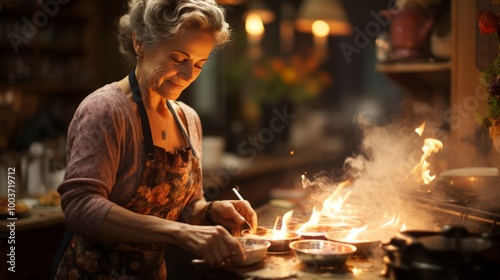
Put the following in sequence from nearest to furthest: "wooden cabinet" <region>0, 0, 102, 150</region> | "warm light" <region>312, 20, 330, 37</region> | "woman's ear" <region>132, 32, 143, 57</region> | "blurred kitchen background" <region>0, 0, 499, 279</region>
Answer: "woman's ear" <region>132, 32, 143, 57</region>, "blurred kitchen background" <region>0, 0, 499, 279</region>, "warm light" <region>312, 20, 330, 37</region>, "wooden cabinet" <region>0, 0, 102, 150</region>

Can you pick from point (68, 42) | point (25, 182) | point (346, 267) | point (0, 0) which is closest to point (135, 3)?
point (346, 267)

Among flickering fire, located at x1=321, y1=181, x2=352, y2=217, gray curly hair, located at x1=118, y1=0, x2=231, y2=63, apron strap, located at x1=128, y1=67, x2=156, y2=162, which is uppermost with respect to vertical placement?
gray curly hair, located at x1=118, y1=0, x2=231, y2=63

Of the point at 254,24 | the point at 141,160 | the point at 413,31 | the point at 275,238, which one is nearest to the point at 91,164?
the point at 141,160

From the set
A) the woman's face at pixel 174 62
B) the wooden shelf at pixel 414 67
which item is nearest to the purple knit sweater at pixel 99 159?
the woman's face at pixel 174 62

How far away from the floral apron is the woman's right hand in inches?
19.7

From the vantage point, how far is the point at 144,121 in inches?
102

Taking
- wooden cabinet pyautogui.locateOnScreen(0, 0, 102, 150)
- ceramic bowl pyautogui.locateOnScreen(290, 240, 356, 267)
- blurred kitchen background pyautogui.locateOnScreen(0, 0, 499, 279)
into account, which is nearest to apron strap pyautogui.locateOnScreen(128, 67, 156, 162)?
ceramic bowl pyautogui.locateOnScreen(290, 240, 356, 267)

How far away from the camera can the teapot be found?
14.3ft

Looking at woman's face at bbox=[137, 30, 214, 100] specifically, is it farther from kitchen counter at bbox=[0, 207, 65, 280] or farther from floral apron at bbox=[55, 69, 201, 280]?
kitchen counter at bbox=[0, 207, 65, 280]

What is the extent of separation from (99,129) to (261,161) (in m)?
5.23

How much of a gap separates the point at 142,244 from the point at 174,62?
2.83ft

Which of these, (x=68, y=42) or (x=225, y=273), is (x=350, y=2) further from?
(x=225, y=273)

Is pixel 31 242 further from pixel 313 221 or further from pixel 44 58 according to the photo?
pixel 44 58

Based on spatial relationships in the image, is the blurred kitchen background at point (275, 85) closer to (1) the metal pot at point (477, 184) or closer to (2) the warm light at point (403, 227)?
(1) the metal pot at point (477, 184)
